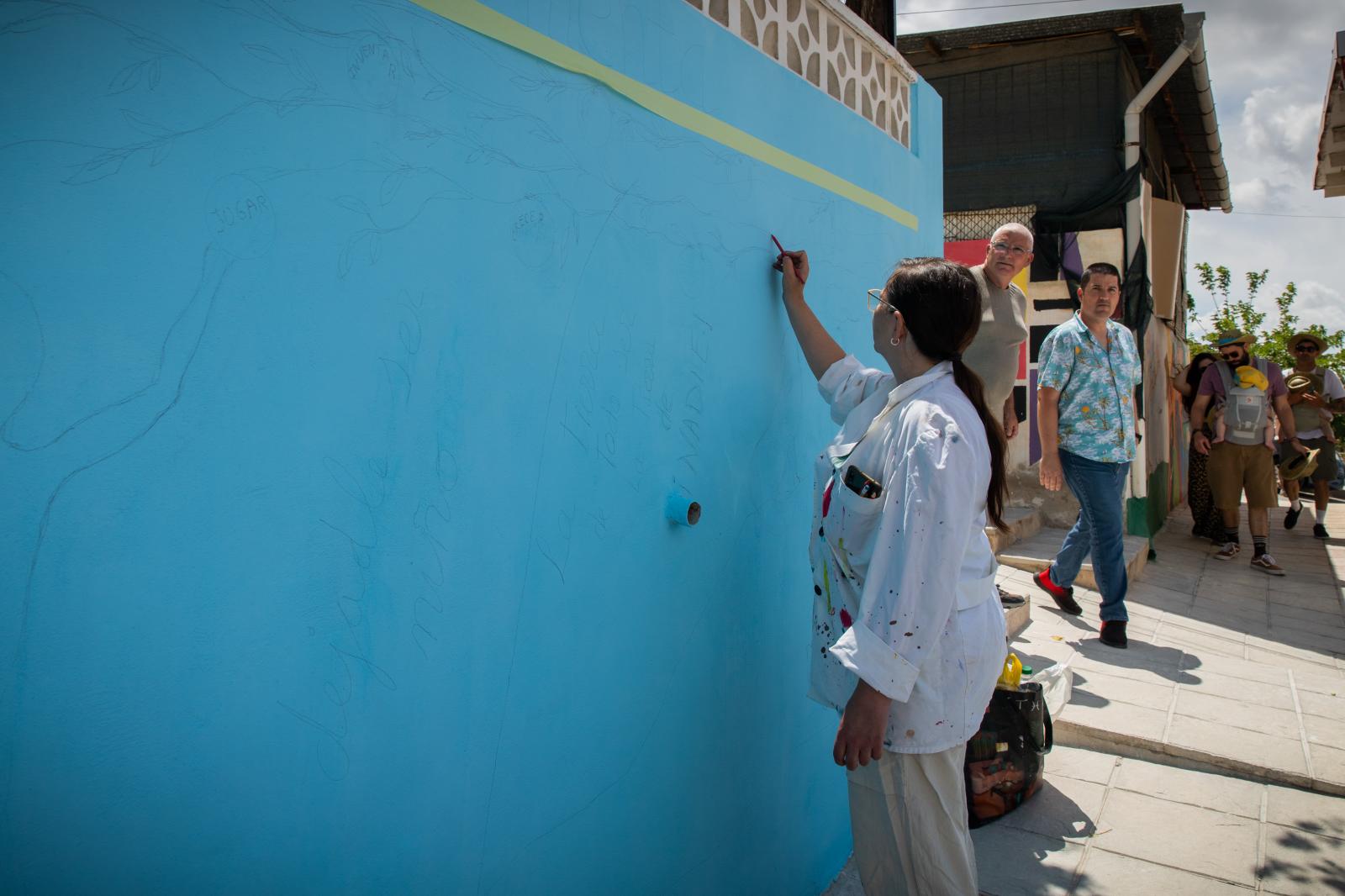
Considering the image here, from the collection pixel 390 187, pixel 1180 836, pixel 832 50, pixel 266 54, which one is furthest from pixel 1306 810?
pixel 266 54

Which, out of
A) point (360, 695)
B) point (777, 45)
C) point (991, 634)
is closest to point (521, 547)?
point (360, 695)

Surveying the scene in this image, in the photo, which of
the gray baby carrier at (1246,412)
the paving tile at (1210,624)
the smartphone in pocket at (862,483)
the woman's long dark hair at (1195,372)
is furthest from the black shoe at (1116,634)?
the woman's long dark hair at (1195,372)

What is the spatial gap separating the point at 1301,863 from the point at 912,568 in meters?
2.32

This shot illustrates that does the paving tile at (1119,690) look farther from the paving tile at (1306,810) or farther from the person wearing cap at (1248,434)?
the person wearing cap at (1248,434)

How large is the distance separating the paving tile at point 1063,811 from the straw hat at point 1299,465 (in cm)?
675

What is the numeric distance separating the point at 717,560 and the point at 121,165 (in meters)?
1.65

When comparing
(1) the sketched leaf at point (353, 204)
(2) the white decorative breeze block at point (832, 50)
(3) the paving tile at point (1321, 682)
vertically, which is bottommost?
(3) the paving tile at point (1321, 682)

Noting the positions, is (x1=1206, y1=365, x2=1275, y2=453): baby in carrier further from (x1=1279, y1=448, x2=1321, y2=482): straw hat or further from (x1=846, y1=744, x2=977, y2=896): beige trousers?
(x1=846, y1=744, x2=977, y2=896): beige trousers

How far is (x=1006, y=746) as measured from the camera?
3295 mm

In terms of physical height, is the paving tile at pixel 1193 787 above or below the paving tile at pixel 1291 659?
below

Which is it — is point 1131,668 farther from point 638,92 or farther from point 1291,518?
point 1291,518

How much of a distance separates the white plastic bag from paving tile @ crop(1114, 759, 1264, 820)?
1.10 ft

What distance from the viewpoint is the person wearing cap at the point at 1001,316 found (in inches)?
159

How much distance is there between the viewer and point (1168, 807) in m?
3.41
